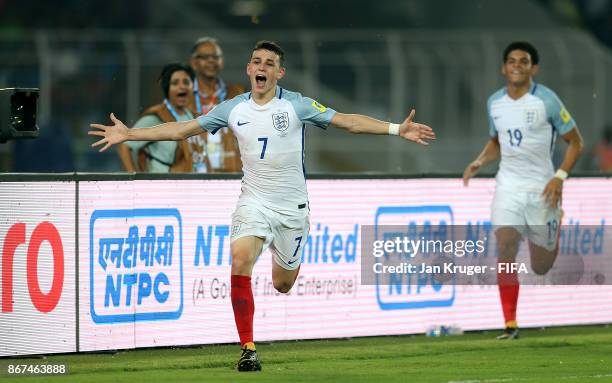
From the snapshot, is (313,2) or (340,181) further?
(313,2)

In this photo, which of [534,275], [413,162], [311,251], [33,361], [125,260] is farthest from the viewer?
[413,162]

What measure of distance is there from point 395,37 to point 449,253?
8.60 meters

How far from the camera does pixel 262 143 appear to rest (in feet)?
37.9

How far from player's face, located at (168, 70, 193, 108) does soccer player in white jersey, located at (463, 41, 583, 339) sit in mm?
2904

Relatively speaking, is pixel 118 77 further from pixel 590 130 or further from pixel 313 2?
pixel 313 2

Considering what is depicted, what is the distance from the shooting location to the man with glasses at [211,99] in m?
15.1

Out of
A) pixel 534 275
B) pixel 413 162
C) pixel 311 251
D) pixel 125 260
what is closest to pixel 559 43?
pixel 413 162

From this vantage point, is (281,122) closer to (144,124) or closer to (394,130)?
(394,130)

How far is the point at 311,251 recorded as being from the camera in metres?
14.0

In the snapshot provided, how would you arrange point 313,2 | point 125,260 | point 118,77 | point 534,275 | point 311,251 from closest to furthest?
1. point 125,260
2. point 311,251
3. point 534,275
4. point 118,77
5. point 313,2

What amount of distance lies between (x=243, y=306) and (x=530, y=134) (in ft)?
13.3

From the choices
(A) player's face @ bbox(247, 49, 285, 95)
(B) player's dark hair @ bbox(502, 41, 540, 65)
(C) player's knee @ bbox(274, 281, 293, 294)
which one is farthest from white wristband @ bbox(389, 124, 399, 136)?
(B) player's dark hair @ bbox(502, 41, 540, 65)

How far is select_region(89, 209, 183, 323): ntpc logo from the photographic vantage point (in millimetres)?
12547

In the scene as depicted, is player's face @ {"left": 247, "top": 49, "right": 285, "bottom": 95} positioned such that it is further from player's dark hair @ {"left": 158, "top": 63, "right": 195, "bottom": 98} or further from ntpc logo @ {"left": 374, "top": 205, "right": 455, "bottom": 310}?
player's dark hair @ {"left": 158, "top": 63, "right": 195, "bottom": 98}
